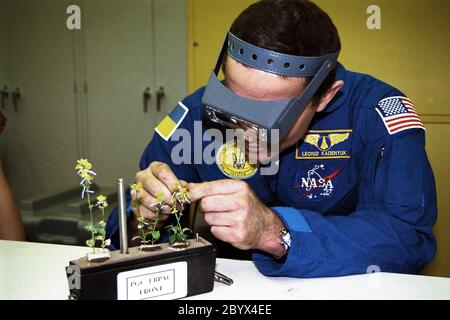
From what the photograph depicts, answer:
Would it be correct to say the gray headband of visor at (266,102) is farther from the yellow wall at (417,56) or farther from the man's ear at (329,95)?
the yellow wall at (417,56)

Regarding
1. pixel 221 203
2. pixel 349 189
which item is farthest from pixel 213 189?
pixel 349 189

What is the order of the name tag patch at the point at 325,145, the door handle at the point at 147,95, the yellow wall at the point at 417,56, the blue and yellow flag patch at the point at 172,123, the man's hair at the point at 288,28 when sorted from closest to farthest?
the man's hair at the point at 288,28
the name tag patch at the point at 325,145
the blue and yellow flag patch at the point at 172,123
the yellow wall at the point at 417,56
the door handle at the point at 147,95

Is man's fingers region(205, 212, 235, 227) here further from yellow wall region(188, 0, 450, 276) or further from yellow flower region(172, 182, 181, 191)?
yellow wall region(188, 0, 450, 276)

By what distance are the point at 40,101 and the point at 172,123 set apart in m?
2.25

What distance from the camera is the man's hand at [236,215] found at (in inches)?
37.7

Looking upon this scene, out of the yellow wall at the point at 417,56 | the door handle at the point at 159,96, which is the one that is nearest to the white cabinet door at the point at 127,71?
the door handle at the point at 159,96

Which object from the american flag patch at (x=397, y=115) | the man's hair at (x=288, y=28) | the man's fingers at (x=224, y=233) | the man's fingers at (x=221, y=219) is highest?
the man's hair at (x=288, y=28)

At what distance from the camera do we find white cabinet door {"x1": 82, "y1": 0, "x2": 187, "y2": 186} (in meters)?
3.00

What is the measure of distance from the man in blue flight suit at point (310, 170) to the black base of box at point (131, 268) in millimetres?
130

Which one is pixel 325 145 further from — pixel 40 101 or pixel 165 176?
pixel 40 101

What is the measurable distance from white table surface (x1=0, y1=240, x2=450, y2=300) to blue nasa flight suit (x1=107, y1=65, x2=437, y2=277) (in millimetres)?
30

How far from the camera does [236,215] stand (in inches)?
37.6
